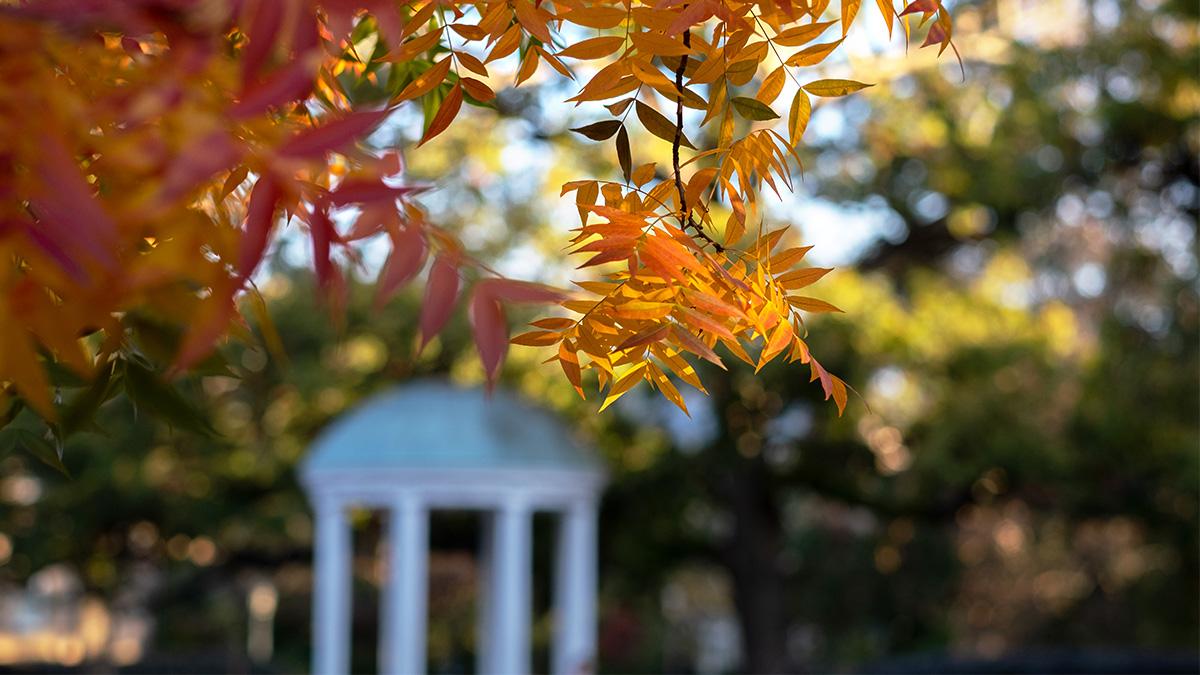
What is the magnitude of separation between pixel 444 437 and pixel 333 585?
162 centimetres

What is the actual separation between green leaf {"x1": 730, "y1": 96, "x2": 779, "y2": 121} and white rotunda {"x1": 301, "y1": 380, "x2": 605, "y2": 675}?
9474mm

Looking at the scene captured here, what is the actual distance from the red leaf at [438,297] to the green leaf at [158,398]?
0.79 m

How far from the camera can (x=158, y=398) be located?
1.95m

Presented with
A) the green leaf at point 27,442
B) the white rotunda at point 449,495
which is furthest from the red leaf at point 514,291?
the white rotunda at point 449,495

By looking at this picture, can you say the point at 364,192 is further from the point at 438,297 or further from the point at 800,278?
the point at 800,278

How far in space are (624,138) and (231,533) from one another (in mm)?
17044

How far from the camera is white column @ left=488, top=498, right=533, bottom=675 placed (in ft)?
37.5

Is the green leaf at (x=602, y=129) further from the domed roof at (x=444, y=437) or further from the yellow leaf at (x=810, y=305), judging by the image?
the domed roof at (x=444, y=437)

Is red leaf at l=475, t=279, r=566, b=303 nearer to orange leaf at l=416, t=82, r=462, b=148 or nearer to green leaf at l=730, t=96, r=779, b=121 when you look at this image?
orange leaf at l=416, t=82, r=462, b=148

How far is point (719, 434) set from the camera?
13242 mm

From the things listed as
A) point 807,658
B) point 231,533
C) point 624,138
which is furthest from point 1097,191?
point 624,138

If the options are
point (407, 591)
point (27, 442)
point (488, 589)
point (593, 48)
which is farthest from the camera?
point (488, 589)

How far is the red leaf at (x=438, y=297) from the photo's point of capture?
3.84 feet

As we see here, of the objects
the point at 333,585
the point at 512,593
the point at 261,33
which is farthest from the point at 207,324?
the point at 333,585
